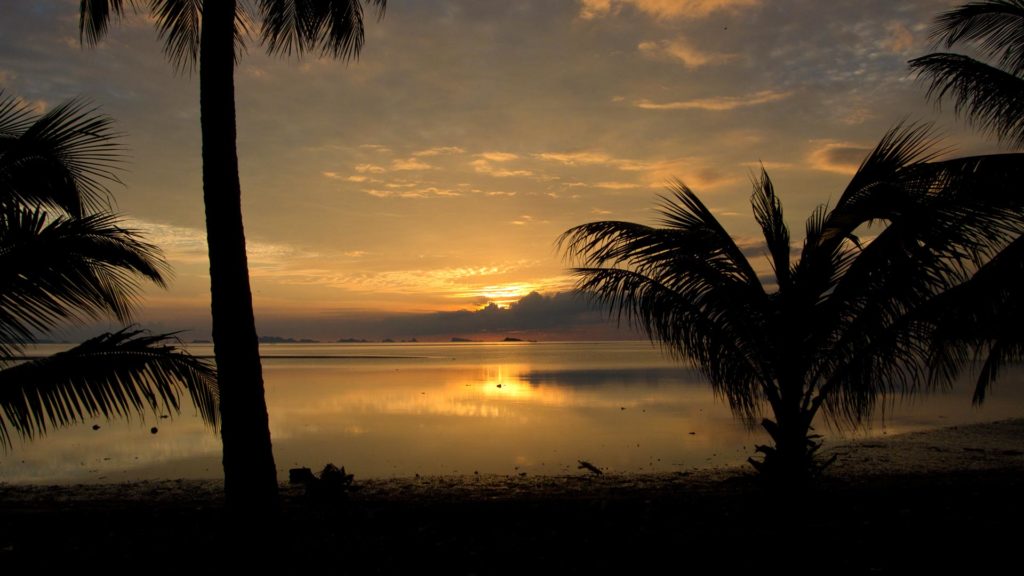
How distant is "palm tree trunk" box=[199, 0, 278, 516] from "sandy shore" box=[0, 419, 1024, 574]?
0.57 metres

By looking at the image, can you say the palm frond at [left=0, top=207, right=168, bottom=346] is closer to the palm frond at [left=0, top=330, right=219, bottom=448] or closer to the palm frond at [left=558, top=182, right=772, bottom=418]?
the palm frond at [left=0, top=330, right=219, bottom=448]

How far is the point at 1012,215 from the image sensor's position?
712 centimetres

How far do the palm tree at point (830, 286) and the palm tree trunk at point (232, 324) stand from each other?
496 cm

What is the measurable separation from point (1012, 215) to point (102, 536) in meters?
10.8

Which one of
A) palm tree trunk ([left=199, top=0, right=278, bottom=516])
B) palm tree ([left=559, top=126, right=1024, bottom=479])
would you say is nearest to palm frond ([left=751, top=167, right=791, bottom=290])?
palm tree ([left=559, top=126, right=1024, bottom=479])

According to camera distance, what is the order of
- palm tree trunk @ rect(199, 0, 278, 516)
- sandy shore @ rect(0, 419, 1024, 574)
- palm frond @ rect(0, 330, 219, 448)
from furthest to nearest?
palm tree trunk @ rect(199, 0, 278, 516)
sandy shore @ rect(0, 419, 1024, 574)
palm frond @ rect(0, 330, 219, 448)

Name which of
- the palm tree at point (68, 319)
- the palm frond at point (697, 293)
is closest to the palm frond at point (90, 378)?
the palm tree at point (68, 319)

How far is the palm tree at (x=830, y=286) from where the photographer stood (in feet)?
23.9

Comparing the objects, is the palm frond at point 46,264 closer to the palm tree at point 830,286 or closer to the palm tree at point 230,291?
the palm tree at point 230,291

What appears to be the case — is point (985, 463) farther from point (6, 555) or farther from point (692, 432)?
point (6, 555)

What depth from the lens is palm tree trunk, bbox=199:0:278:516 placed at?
6242 mm

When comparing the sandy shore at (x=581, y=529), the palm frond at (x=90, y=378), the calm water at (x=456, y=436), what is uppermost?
the palm frond at (x=90, y=378)

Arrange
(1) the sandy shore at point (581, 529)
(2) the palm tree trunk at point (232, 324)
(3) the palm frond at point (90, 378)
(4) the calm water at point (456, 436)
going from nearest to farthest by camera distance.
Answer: (3) the palm frond at point (90, 378) → (1) the sandy shore at point (581, 529) → (2) the palm tree trunk at point (232, 324) → (4) the calm water at point (456, 436)

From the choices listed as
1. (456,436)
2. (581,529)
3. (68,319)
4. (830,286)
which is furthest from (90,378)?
(456,436)
